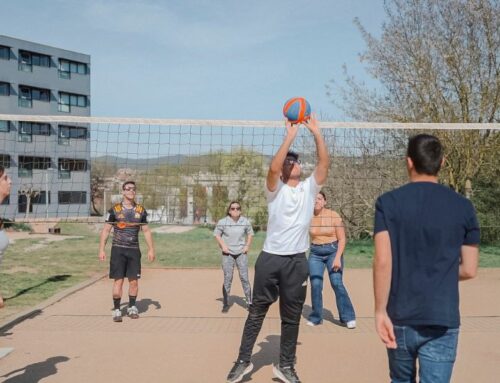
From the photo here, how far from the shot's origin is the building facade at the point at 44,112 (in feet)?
136

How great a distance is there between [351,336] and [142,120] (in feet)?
14.3

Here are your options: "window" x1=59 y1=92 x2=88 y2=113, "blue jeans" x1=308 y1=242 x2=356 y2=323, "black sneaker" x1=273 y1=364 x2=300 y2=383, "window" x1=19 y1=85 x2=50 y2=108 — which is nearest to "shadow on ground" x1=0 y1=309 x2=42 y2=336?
"black sneaker" x1=273 y1=364 x2=300 y2=383

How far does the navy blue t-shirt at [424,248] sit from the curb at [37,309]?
18.3 ft

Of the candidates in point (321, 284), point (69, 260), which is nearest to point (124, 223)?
point (321, 284)

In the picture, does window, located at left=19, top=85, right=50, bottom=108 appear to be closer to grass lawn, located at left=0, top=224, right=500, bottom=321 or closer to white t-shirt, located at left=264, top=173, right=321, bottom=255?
grass lawn, located at left=0, top=224, right=500, bottom=321

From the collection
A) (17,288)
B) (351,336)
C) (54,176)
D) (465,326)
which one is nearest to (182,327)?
(351,336)

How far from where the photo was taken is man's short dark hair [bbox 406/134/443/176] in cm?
296

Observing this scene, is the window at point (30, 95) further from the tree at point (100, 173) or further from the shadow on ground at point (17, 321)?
the shadow on ground at point (17, 321)

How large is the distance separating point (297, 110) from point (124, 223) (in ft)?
11.6

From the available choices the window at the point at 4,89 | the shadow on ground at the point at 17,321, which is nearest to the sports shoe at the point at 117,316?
the shadow on ground at the point at 17,321

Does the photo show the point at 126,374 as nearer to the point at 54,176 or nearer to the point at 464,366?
the point at 464,366

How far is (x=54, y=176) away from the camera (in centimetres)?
4381

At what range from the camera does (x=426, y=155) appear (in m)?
2.96

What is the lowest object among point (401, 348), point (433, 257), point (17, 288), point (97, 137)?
point (17, 288)
